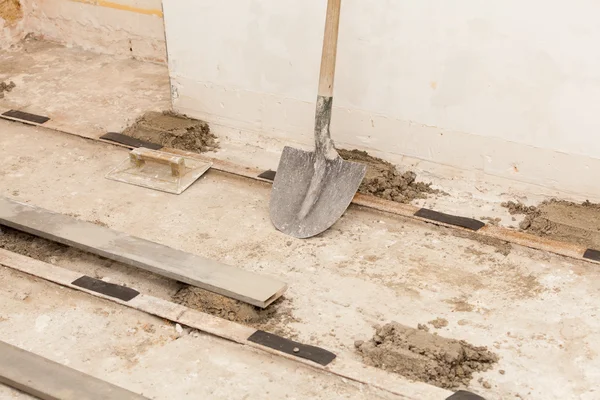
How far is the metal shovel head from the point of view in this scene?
4238mm

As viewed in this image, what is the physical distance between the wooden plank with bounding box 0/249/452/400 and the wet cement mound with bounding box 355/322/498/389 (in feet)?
0.27

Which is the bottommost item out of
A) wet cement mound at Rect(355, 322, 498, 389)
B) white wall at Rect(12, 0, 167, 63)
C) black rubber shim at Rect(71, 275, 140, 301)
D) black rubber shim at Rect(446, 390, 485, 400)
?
black rubber shim at Rect(446, 390, 485, 400)

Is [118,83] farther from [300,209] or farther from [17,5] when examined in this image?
[300,209]

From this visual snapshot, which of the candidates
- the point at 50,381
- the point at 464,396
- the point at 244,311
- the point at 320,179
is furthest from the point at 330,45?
the point at 50,381

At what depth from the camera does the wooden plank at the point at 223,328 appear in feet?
10.3

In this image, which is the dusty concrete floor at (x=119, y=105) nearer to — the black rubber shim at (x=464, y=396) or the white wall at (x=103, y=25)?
the white wall at (x=103, y=25)

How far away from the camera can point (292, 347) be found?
3.38 meters

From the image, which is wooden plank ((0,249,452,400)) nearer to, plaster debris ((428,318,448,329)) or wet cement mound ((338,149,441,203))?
plaster debris ((428,318,448,329))

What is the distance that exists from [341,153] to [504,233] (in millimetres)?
1215

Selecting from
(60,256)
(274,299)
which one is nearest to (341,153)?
(274,299)

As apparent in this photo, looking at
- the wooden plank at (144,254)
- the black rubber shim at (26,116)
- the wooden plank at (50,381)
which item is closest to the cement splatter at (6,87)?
the black rubber shim at (26,116)

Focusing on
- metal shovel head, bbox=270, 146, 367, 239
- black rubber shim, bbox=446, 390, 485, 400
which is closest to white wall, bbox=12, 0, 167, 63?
metal shovel head, bbox=270, 146, 367, 239

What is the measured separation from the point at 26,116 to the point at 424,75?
2.82 m

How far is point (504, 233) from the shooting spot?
13.6ft
